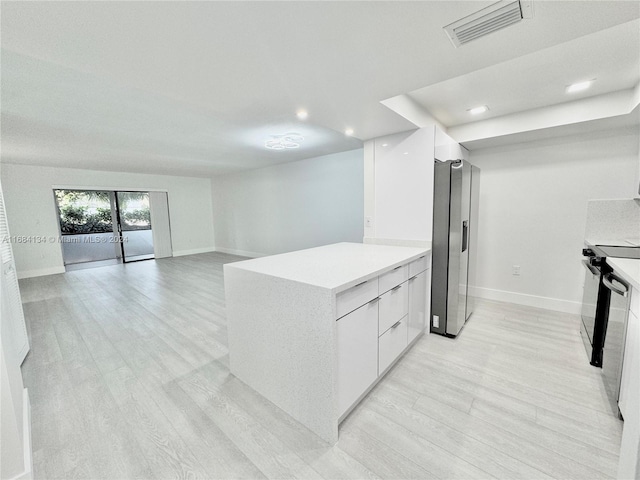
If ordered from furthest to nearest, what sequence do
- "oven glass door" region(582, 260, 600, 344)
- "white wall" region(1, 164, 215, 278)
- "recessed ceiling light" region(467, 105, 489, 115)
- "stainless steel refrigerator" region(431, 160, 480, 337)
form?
"white wall" region(1, 164, 215, 278)
"recessed ceiling light" region(467, 105, 489, 115)
"stainless steel refrigerator" region(431, 160, 480, 337)
"oven glass door" region(582, 260, 600, 344)

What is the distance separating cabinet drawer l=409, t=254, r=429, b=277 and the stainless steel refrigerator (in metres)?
0.10

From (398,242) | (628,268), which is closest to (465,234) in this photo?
(398,242)

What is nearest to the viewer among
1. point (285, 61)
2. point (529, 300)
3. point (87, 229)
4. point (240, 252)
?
point (285, 61)

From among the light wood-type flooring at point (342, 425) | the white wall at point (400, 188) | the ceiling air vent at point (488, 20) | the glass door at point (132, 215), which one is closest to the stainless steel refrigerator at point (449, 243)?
the white wall at point (400, 188)

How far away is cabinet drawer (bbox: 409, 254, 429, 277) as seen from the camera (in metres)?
2.28

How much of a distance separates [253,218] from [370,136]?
15.9ft

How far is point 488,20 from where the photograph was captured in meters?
1.21

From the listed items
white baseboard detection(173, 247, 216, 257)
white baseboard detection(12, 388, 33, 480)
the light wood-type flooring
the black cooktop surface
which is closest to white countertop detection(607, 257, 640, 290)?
the black cooktop surface

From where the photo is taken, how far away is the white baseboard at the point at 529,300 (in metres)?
3.10

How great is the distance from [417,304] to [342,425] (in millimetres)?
1276

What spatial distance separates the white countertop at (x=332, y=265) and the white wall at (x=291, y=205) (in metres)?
2.72

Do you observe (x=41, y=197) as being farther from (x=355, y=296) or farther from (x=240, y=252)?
(x=355, y=296)

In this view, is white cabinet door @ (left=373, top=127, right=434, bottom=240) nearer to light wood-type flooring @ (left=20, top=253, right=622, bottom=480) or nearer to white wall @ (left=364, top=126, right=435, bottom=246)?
white wall @ (left=364, top=126, right=435, bottom=246)

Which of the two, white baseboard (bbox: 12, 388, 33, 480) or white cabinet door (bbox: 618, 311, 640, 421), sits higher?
white cabinet door (bbox: 618, 311, 640, 421)
